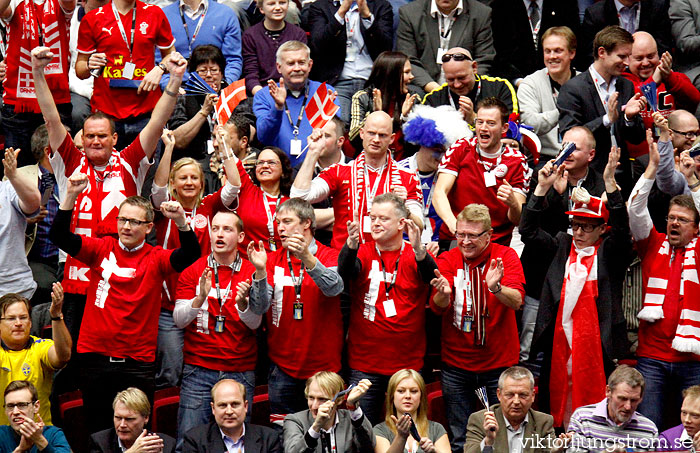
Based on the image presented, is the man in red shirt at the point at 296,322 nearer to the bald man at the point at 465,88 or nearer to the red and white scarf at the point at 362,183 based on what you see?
the red and white scarf at the point at 362,183

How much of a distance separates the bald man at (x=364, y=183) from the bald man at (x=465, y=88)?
0.99m

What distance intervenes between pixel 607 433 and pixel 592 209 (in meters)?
1.54

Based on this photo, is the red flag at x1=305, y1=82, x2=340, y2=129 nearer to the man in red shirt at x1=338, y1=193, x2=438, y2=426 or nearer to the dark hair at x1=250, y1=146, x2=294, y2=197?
the dark hair at x1=250, y1=146, x2=294, y2=197

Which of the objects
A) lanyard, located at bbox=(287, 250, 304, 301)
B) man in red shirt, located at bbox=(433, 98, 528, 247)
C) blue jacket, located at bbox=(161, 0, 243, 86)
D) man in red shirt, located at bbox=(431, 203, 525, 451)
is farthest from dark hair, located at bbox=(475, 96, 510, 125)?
blue jacket, located at bbox=(161, 0, 243, 86)

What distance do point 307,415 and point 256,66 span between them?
4028 millimetres

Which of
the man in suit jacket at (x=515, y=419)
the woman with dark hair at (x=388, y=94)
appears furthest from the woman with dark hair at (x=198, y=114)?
the man in suit jacket at (x=515, y=419)

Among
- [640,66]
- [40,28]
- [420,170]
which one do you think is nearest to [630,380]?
[420,170]

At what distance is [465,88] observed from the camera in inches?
369

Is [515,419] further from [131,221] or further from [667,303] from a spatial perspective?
[131,221]

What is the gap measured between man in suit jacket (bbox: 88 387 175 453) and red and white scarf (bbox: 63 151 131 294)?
1.11 metres

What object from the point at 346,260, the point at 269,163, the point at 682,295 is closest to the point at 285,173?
the point at 269,163

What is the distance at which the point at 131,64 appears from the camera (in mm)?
9422

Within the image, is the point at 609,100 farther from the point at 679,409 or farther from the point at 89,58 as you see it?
the point at 89,58

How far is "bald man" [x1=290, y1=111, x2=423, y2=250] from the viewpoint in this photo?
27.6ft
